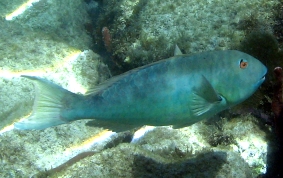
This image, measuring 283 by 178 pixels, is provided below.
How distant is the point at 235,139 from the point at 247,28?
1.76 meters

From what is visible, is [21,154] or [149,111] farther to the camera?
[21,154]

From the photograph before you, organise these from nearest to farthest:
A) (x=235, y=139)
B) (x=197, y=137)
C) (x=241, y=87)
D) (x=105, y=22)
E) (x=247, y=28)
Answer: (x=241, y=87) → (x=235, y=139) → (x=197, y=137) → (x=247, y=28) → (x=105, y=22)

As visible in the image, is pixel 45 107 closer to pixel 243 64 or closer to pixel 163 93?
pixel 163 93

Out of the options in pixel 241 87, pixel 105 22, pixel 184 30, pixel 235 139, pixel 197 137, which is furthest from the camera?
pixel 105 22

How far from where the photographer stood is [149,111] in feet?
6.68

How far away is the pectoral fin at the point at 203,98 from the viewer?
1.91 metres

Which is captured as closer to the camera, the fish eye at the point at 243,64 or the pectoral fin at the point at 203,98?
the pectoral fin at the point at 203,98

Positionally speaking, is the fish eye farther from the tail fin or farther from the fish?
the tail fin

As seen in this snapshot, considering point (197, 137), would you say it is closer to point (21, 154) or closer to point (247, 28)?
point (247, 28)

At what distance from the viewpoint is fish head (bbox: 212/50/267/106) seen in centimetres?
200

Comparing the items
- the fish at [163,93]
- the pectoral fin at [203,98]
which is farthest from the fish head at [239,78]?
the pectoral fin at [203,98]

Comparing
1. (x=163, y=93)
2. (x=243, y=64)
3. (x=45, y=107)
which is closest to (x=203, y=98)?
(x=163, y=93)

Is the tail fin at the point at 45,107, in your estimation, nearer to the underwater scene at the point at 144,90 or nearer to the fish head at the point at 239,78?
the underwater scene at the point at 144,90

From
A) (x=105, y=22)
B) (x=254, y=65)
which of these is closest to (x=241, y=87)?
(x=254, y=65)
